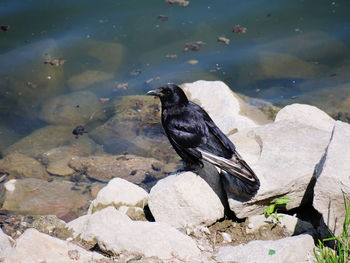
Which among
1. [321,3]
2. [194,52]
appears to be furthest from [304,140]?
[321,3]

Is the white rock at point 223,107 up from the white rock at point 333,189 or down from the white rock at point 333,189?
down

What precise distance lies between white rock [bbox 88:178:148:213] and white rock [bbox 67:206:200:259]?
0.85 m

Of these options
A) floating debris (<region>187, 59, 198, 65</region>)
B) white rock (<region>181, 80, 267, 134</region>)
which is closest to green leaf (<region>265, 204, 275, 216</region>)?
white rock (<region>181, 80, 267, 134</region>)

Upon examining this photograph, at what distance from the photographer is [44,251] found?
13.5 ft

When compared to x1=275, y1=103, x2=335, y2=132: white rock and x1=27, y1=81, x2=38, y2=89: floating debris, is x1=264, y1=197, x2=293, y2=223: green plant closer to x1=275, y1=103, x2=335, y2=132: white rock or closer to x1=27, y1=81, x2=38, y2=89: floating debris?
x1=275, y1=103, x2=335, y2=132: white rock

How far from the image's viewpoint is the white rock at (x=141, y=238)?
13.7 ft

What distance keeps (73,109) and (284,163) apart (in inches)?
217

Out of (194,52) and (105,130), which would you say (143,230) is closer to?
(105,130)

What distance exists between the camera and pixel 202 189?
508 centimetres

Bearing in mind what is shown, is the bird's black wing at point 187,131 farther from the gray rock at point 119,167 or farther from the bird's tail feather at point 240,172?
the gray rock at point 119,167

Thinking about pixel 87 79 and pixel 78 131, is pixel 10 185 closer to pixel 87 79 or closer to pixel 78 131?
pixel 78 131

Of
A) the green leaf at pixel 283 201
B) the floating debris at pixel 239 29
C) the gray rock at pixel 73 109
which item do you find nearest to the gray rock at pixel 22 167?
the gray rock at pixel 73 109

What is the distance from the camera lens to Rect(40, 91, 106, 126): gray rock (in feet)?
29.1

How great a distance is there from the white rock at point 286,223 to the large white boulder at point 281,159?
10 cm
